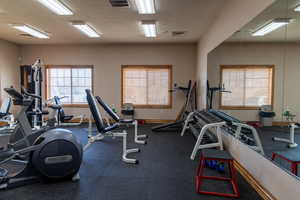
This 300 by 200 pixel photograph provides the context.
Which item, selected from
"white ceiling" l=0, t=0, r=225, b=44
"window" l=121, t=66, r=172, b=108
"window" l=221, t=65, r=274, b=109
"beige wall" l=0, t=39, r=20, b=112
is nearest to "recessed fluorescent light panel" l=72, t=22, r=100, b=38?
"white ceiling" l=0, t=0, r=225, b=44

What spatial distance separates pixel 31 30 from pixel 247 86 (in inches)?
227

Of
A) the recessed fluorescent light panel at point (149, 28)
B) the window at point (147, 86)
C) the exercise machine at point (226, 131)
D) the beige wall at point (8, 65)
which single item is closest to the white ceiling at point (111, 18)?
the recessed fluorescent light panel at point (149, 28)

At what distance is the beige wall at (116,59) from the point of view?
7.11m

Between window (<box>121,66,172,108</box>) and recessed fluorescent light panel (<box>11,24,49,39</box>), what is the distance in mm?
2745

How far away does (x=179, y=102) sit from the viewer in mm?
7199

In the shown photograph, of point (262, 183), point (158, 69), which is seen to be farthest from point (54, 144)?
point (158, 69)

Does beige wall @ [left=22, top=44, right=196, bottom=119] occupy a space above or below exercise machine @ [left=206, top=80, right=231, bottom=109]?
above

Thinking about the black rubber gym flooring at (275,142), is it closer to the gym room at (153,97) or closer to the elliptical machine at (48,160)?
the gym room at (153,97)

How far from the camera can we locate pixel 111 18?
15.0 ft

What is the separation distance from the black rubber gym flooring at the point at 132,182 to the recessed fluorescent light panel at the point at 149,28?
9.81ft

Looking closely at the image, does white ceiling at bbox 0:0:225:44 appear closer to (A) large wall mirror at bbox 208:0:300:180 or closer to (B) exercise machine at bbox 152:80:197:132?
(A) large wall mirror at bbox 208:0:300:180

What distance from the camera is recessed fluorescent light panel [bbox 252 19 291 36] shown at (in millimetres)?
2161

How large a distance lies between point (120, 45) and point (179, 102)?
3.02 m

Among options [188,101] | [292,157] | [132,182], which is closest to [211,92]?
[188,101]
